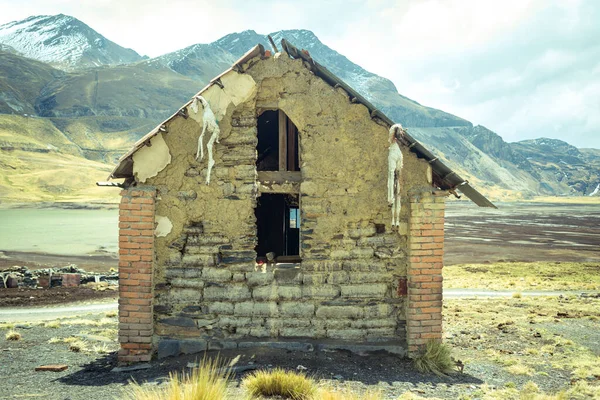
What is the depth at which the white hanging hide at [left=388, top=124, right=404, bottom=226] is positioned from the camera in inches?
265

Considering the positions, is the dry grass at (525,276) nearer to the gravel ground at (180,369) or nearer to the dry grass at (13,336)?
the gravel ground at (180,369)

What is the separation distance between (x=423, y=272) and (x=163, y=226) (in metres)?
4.01

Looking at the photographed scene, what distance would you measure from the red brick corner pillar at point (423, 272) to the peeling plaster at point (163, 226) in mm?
3671

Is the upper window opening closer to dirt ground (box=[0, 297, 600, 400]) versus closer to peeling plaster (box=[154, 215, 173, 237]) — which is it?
peeling plaster (box=[154, 215, 173, 237])

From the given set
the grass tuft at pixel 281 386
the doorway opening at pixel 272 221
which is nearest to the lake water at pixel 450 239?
the doorway opening at pixel 272 221

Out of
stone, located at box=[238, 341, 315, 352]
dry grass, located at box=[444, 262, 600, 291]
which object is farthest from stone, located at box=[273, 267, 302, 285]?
dry grass, located at box=[444, 262, 600, 291]

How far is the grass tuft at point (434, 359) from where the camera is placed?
666cm

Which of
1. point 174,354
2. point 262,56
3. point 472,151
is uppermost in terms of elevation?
point 472,151

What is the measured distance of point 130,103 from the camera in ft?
489

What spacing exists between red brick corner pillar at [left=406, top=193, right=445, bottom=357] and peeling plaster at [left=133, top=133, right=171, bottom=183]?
3.83 metres

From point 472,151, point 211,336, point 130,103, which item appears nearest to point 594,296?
point 211,336

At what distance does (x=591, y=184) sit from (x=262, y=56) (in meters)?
225

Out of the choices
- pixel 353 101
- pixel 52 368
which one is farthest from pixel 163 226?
pixel 353 101

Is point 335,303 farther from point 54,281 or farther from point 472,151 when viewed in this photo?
point 472,151
